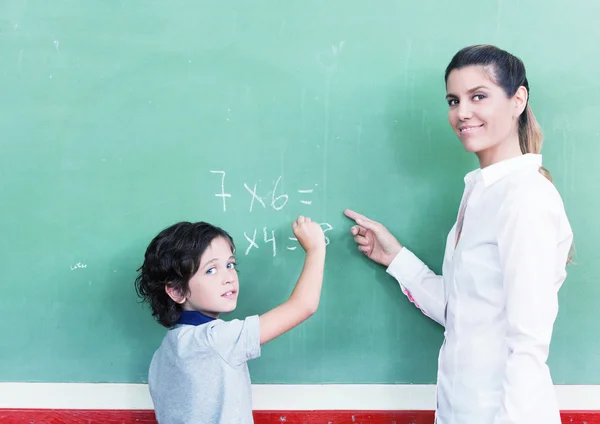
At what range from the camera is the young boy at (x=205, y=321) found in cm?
95

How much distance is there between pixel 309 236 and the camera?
42.5 inches

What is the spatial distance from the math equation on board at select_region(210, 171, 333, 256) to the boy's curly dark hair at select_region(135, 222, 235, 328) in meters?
0.15

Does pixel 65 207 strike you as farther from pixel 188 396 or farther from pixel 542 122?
pixel 542 122

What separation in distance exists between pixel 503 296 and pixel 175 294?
64cm

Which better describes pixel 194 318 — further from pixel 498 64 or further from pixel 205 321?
pixel 498 64

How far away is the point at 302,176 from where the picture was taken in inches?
49.2

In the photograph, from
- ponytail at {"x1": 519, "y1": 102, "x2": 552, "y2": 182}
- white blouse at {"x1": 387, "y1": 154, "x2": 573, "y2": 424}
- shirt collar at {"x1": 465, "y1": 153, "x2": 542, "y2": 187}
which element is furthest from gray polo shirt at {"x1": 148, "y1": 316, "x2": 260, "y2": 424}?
ponytail at {"x1": 519, "y1": 102, "x2": 552, "y2": 182}

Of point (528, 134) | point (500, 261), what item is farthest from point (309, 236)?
point (528, 134)

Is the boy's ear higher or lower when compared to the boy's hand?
lower

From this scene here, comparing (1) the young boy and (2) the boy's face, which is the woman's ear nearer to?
(1) the young boy

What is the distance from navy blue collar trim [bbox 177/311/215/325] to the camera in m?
1.00

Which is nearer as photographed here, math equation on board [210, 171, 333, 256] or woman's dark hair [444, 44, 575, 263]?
woman's dark hair [444, 44, 575, 263]

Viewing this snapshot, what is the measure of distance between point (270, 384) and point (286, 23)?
90 cm

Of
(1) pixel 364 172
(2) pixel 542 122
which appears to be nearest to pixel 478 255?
(1) pixel 364 172
